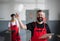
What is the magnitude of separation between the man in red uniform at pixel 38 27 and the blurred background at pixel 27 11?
34 mm

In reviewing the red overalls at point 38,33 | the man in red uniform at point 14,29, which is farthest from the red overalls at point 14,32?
the red overalls at point 38,33

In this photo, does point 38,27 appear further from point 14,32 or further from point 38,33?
point 14,32

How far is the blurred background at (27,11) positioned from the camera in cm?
122

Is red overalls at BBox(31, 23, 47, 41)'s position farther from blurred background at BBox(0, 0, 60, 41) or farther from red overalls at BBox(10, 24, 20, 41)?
red overalls at BBox(10, 24, 20, 41)

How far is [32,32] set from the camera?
1.26 m

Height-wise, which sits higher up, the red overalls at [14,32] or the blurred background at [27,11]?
the blurred background at [27,11]

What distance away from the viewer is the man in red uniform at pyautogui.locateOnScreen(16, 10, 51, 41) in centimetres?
125

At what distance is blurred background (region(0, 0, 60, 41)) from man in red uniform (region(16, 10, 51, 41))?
0.03 meters

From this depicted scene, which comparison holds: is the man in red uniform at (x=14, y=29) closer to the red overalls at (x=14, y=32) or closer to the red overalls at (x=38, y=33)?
the red overalls at (x=14, y=32)

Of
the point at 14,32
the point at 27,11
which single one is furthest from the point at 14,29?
the point at 27,11

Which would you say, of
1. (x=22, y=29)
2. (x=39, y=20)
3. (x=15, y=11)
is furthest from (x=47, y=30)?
(x=15, y=11)

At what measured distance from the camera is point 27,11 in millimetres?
1243

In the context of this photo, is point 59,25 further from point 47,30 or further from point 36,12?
point 36,12

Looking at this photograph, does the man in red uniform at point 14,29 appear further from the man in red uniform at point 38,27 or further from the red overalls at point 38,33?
the red overalls at point 38,33
